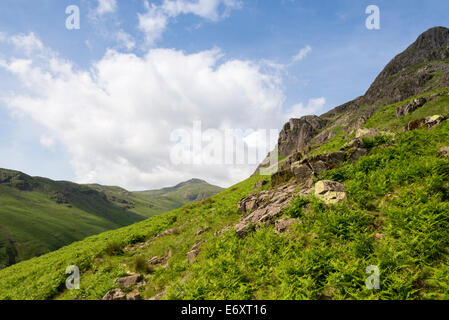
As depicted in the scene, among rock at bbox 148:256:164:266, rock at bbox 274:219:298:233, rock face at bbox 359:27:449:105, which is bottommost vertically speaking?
rock at bbox 148:256:164:266

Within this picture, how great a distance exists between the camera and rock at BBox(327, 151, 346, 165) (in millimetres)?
12291

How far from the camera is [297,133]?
385ft

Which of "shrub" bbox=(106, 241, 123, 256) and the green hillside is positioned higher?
the green hillside

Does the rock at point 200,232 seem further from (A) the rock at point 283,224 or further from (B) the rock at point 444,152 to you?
(B) the rock at point 444,152

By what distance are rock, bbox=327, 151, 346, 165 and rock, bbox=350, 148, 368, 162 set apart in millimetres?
442

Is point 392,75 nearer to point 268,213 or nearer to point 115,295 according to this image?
point 268,213

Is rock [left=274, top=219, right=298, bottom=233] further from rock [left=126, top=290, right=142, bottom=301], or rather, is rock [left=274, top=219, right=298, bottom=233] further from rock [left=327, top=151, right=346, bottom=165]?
rock [left=126, top=290, right=142, bottom=301]

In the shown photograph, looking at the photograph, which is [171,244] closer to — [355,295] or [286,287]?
[286,287]

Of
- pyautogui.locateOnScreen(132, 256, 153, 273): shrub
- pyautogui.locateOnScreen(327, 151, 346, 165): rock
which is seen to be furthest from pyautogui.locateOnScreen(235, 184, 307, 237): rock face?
pyautogui.locateOnScreen(132, 256, 153, 273): shrub

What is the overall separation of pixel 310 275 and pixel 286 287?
2.89ft

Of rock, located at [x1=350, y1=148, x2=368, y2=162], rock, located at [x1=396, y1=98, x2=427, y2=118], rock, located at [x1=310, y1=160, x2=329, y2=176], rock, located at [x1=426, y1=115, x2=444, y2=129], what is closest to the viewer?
rock, located at [x1=310, y1=160, x2=329, y2=176]

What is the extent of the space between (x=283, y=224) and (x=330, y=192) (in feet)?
9.67

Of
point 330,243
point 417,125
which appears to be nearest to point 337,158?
point 330,243

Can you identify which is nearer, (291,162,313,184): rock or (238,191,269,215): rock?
(291,162,313,184): rock
